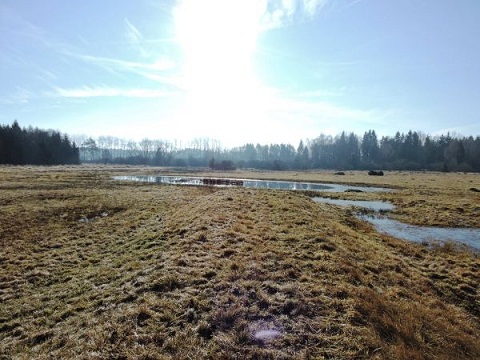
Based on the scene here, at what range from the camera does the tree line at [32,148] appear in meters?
113

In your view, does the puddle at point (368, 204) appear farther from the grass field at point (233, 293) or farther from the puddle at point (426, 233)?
the grass field at point (233, 293)

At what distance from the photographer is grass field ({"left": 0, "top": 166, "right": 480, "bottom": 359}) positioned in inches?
263

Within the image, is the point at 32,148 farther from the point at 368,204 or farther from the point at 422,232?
the point at 422,232

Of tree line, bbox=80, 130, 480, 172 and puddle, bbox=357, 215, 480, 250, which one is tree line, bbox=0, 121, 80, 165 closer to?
tree line, bbox=80, 130, 480, 172

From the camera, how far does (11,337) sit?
7734mm

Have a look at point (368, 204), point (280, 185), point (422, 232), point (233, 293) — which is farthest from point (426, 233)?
point (280, 185)

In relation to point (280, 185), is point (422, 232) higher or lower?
lower

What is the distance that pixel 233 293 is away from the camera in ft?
28.1

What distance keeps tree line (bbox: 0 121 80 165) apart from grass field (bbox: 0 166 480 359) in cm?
12204

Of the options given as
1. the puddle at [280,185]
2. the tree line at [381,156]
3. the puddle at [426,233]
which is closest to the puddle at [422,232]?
the puddle at [426,233]

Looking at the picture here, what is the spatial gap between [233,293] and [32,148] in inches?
5865

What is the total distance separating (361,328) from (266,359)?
2625 mm

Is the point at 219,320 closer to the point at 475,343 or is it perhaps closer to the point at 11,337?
the point at 11,337

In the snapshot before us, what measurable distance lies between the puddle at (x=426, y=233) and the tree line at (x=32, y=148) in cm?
13298
